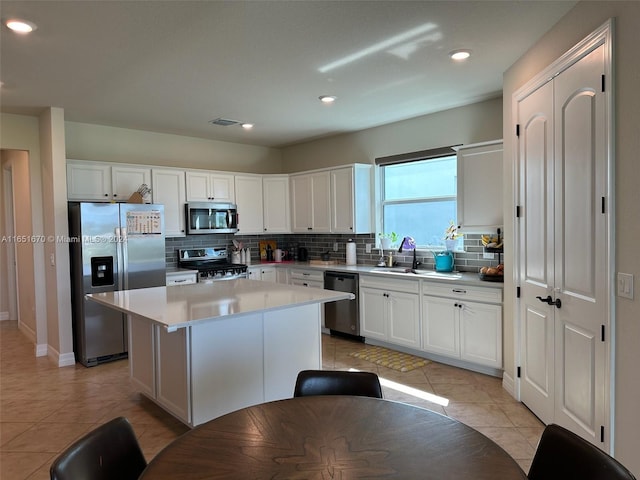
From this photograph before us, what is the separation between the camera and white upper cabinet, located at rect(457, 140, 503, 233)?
13.0 feet

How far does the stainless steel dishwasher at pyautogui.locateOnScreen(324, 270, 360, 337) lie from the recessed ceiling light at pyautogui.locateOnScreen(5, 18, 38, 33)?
3.72 metres

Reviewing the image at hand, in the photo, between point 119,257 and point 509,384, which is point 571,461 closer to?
point 509,384

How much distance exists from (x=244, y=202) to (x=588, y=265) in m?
4.57

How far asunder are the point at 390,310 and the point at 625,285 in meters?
2.85

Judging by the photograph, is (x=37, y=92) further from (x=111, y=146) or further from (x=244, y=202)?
(x=244, y=202)

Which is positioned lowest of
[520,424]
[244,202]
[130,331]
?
[520,424]

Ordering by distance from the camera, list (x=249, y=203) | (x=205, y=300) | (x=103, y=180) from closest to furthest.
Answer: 1. (x=205, y=300)
2. (x=103, y=180)
3. (x=249, y=203)

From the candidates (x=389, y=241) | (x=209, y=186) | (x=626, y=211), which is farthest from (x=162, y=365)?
(x=389, y=241)

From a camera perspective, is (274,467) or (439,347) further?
(439,347)

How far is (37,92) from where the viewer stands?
3857 mm

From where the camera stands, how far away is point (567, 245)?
2.62 metres

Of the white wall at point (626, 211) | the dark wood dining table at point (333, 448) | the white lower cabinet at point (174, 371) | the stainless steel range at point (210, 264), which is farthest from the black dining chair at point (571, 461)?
the stainless steel range at point (210, 264)

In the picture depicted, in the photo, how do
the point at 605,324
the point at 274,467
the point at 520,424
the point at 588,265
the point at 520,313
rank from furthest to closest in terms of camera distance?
the point at 520,313 → the point at 520,424 → the point at 588,265 → the point at 605,324 → the point at 274,467

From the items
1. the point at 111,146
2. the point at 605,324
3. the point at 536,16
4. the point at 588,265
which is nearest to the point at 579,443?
the point at 605,324
